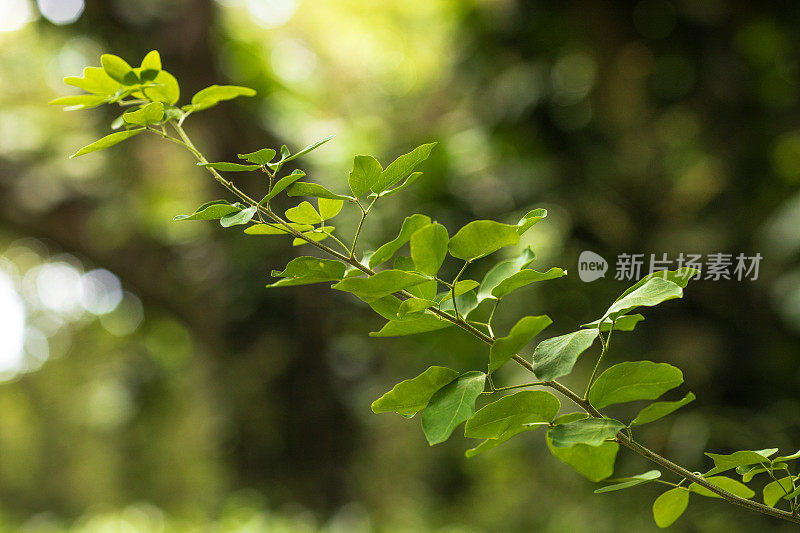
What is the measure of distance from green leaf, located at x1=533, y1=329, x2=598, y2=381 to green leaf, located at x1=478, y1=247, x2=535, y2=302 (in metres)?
0.03

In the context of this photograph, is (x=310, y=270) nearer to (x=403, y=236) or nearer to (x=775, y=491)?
(x=403, y=236)

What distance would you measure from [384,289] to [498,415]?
6cm

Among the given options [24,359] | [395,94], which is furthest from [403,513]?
[24,359]

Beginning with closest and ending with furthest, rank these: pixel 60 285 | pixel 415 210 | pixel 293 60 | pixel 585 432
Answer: pixel 585 432, pixel 415 210, pixel 293 60, pixel 60 285

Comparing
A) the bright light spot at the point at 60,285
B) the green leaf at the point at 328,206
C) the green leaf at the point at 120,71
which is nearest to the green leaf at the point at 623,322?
the green leaf at the point at 328,206

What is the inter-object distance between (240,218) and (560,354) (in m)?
0.12

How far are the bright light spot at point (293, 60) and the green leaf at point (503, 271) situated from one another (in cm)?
153

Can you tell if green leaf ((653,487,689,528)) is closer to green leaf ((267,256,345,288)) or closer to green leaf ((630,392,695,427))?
green leaf ((630,392,695,427))

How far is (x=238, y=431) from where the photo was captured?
63.9 inches

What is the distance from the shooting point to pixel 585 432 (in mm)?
197

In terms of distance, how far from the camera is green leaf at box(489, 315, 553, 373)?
20cm

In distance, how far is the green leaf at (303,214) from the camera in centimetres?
24

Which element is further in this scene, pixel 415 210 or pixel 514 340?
pixel 415 210

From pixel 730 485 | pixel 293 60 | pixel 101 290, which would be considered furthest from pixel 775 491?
pixel 101 290
